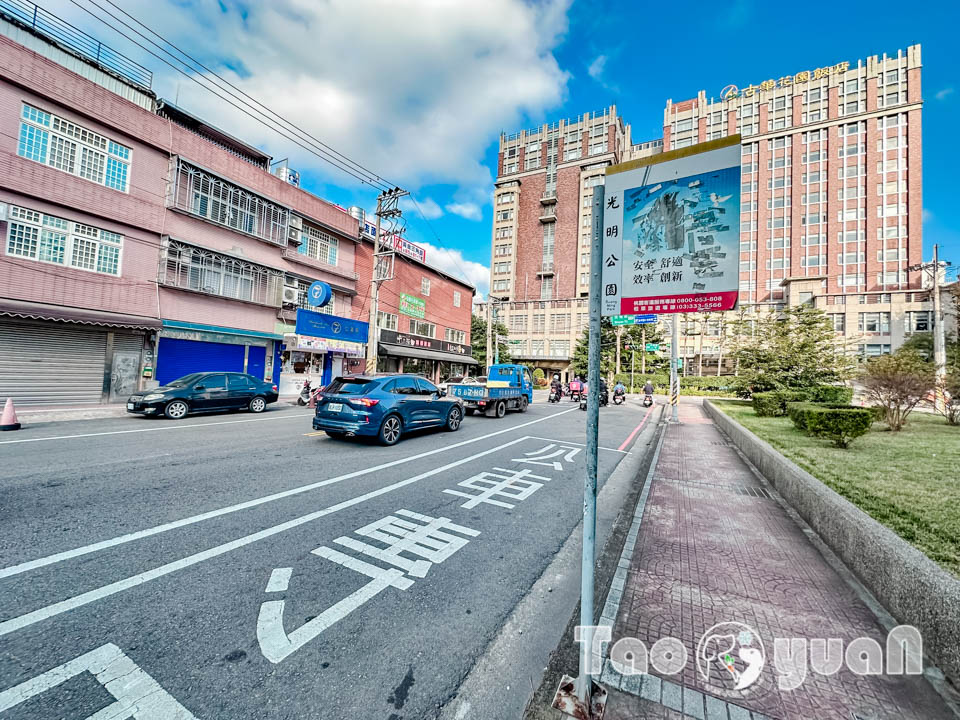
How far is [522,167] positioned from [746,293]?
4146cm

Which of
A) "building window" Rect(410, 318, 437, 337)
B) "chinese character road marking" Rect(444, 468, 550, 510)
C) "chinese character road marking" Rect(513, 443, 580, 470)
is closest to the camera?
"chinese character road marking" Rect(444, 468, 550, 510)

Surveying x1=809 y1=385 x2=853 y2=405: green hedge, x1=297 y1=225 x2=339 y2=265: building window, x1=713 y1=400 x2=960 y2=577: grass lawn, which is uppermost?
x1=297 y1=225 x2=339 y2=265: building window

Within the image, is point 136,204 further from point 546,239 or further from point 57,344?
point 546,239

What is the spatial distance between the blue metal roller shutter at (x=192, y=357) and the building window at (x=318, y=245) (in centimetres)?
706

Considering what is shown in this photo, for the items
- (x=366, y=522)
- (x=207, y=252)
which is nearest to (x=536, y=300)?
(x=207, y=252)

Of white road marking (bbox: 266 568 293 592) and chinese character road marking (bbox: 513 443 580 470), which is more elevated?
chinese character road marking (bbox: 513 443 580 470)

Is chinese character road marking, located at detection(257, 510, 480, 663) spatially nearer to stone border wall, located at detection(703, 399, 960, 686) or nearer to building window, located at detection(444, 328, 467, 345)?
stone border wall, located at detection(703, 399, 960, 686)

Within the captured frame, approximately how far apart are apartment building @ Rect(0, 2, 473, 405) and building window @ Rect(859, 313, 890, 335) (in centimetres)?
6139

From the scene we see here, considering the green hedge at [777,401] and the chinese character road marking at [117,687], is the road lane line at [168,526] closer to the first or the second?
the chinese character road marking at [117,687]

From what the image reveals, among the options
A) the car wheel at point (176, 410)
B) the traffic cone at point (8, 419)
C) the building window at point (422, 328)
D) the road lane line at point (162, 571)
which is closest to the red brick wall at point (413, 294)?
the building window at point (422, 328)

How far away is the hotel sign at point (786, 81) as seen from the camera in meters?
55.1

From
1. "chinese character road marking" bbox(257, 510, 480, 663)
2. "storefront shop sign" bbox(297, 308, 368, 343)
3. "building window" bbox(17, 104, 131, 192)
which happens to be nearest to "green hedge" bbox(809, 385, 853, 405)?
"chinese character road marking" bbox(257, 510, 480, 663)

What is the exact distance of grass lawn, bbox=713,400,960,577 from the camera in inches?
143

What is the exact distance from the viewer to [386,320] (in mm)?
28828
